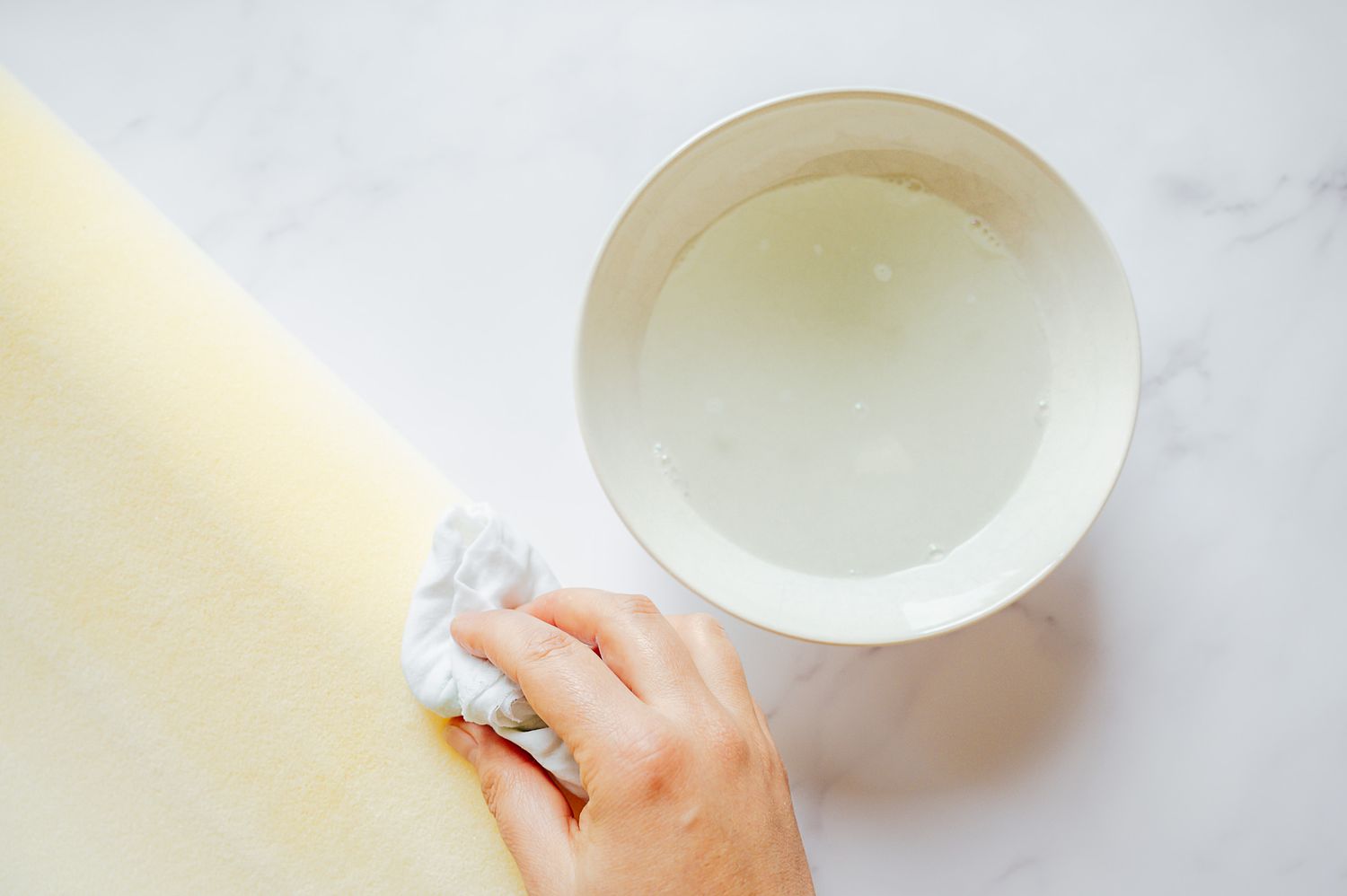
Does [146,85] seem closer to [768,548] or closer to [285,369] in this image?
[285,369]

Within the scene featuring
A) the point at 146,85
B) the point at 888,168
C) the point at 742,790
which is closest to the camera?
the point at 742,790

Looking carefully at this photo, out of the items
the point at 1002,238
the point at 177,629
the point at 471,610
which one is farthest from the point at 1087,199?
the point at 177,629

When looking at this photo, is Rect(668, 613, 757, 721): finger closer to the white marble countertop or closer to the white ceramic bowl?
the white ceramic bowl

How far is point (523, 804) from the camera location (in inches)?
21.1

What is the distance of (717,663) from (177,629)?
0.35 meters

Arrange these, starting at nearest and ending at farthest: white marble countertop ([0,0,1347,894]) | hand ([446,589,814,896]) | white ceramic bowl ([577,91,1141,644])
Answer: hand ([446,589,814,896])
white ceramic bowl ([577,91,1141,644])
white marble countertop ([0,0,1347,894])

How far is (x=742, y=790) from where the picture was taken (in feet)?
1.79

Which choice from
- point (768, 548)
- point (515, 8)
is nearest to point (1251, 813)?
point (768, 548)

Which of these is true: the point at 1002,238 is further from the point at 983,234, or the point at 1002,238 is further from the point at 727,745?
the point at 727,745

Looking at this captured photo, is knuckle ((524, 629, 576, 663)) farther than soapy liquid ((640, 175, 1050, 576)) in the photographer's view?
No

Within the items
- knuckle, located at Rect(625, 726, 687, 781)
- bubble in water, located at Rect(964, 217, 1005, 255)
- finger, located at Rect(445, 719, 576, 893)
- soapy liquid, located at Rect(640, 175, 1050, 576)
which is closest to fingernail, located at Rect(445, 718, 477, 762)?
finger, located at Rect(445, 719, 576, 893)

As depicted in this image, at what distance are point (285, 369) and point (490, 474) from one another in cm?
20

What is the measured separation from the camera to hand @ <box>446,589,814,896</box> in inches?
19.9

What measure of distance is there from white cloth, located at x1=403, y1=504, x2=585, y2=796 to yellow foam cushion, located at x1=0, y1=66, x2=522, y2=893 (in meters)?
0.02
